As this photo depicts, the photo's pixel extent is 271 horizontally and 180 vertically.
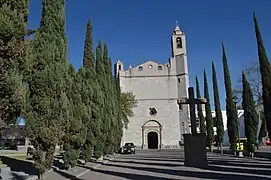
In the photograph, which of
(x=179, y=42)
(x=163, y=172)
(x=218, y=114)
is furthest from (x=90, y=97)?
(x=179, y=42)

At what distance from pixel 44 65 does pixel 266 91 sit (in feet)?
47.6

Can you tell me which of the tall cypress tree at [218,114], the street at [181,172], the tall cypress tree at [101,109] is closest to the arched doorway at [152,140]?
the tall cypress tree at [218,114]

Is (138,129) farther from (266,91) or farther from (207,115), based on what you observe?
(266,91)

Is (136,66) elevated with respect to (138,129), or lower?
elevated

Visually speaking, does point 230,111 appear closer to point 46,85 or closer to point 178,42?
point 46,85

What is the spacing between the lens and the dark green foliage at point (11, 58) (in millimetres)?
6312

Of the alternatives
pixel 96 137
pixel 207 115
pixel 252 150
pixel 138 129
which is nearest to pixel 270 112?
pixel 252 150

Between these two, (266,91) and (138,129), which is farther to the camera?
(138,129)

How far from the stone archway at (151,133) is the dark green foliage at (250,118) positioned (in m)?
26.8

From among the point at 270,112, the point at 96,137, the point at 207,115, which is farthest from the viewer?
the point at 207,115

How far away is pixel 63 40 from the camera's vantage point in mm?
11367

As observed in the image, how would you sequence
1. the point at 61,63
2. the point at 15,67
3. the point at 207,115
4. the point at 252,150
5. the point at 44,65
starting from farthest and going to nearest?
the point at 207,115 → the point at 252,150 → the point at 61,63 → the point at 44,65 → the point at 15,67

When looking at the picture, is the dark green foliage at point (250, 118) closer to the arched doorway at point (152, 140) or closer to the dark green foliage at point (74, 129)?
the dark green foliage at point (74, 129)

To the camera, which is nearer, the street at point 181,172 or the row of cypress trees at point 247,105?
the street at point 181,172
